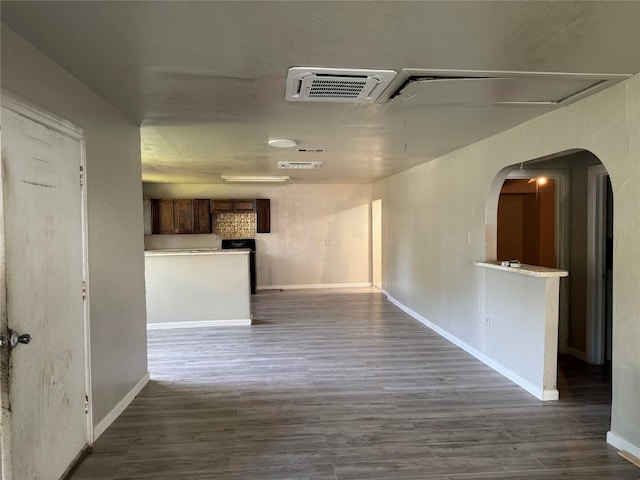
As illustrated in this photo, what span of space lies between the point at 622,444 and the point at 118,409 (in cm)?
333

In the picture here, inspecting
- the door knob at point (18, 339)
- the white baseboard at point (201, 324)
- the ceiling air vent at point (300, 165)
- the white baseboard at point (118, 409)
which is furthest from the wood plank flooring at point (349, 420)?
the ceiling air vent at point (300, 165)

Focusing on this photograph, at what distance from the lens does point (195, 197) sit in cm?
838

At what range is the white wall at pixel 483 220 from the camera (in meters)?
2.31

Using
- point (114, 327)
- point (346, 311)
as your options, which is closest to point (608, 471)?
point (114, 327)

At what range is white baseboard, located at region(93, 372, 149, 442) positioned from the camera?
2572 millimetres

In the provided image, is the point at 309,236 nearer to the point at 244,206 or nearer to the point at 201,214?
the point at 244,206

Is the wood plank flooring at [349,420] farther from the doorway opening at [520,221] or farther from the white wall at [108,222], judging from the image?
the doorway opening at [520,221]

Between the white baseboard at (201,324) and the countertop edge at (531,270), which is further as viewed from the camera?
the white baseboard at (201,324)

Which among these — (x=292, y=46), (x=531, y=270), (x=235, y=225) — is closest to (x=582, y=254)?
(x=531, y=270)

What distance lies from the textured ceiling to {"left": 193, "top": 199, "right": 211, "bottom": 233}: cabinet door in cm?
508

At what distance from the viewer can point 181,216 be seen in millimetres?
8062

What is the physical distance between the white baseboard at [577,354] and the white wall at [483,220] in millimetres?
1067

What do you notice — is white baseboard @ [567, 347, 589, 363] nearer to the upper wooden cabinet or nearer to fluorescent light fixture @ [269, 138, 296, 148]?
fluorescent light fixture @ [269, 138, 296, 148]

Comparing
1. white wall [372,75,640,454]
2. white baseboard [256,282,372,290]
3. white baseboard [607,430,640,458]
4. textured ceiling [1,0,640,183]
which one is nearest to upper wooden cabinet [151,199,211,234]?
white baseboard [256,282,372,290]
